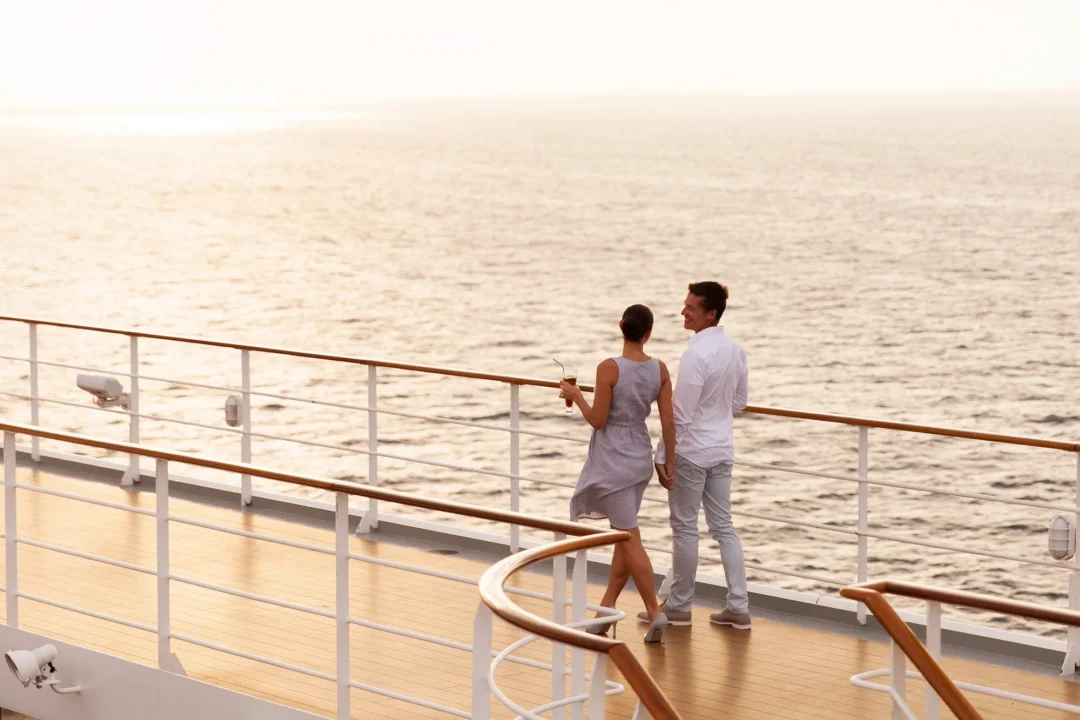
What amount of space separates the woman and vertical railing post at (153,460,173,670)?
149 cm

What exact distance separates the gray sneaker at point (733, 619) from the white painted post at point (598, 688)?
288 cm

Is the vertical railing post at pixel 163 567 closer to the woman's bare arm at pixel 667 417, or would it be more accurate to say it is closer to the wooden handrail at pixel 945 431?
the woman's bare arm at pixel 667 417

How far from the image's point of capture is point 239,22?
85.9m

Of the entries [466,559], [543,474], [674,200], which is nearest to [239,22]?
[674,200]

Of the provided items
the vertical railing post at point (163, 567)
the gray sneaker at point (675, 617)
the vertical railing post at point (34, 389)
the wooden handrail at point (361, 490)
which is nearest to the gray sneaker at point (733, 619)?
the gray sneaker at point (675, 617)

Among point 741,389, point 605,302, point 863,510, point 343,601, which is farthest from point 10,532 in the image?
point 605,302

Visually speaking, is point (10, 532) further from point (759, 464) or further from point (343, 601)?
point (759, 464)

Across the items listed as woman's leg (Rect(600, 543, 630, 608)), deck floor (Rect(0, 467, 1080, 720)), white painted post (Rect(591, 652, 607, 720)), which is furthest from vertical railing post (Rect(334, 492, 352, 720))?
white painted post (Rect(591, 652, 607, 720))

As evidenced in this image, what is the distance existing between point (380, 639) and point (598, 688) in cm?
293

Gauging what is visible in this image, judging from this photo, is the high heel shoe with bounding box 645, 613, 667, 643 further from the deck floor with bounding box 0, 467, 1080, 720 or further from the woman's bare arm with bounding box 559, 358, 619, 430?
the woman's bare arm with bounding box 559, 358, 619, 430

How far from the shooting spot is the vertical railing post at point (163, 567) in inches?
205

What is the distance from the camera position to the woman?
18.1 feet

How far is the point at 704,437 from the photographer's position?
227 inches

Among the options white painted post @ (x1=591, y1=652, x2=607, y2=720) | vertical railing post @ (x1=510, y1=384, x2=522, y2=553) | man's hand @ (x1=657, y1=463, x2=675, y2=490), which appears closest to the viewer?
white painted post @ (x1=591, y1=652, x2=607, y2=720)
